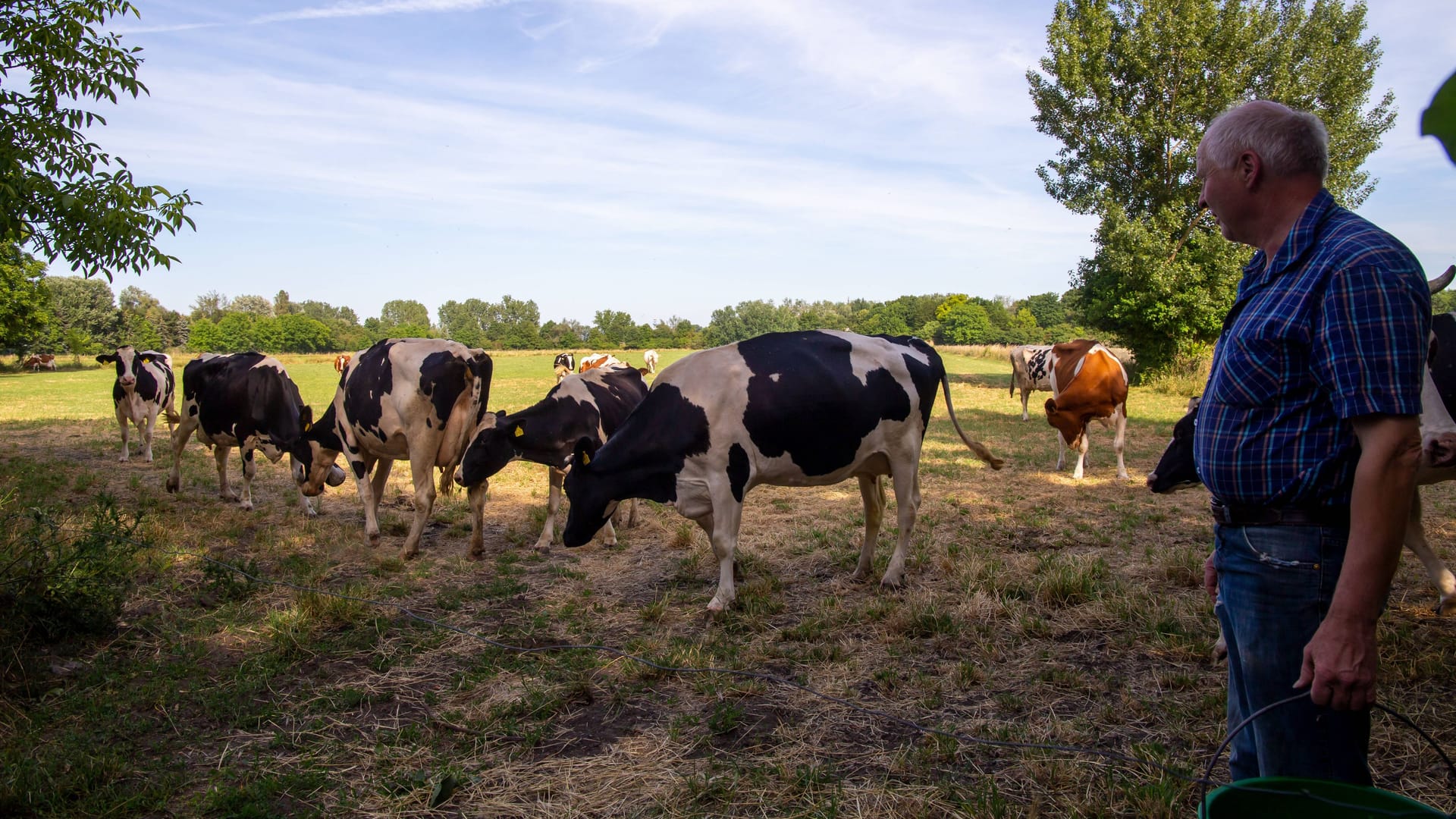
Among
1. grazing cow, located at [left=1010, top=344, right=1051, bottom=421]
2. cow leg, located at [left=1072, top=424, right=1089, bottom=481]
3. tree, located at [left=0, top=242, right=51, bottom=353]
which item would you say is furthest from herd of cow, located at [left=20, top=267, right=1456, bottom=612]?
tree, located at [left=0, top=242, right=51, bottom=353]

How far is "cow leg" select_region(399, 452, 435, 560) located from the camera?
318 inches

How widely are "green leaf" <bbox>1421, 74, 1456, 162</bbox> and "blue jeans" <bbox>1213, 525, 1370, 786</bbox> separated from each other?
1.76m

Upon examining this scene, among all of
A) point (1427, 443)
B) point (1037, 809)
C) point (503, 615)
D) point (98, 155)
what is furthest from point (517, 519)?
point (1427, 443)

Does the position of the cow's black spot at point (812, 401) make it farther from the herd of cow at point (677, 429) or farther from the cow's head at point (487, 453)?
the cow's head at point (487, 453)

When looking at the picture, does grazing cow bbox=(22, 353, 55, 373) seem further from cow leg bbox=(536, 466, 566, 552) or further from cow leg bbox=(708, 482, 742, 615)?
cow leg bbox=(708, 482, 742, 615)

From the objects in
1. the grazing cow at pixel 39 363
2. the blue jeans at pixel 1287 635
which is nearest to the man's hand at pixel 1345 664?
the blue jeans at pixel 1287 635

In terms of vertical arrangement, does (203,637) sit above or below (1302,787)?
below

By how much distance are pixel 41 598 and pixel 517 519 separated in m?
5.18

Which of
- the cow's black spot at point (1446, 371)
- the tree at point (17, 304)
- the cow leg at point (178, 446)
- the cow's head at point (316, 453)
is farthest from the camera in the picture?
the tree at point (17, 304)

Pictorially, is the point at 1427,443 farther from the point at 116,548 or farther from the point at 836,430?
the point at 116,548

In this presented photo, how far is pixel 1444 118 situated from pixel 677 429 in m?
5.77

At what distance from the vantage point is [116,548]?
6.24 metres

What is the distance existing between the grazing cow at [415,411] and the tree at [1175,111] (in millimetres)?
20351

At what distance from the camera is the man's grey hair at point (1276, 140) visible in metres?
2.16
